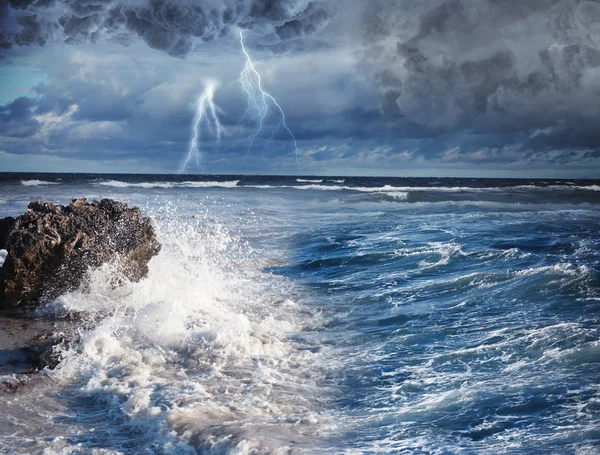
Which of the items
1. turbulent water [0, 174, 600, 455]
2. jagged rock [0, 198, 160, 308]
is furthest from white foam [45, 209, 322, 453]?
jagged rock [0, 198, 160, 308]

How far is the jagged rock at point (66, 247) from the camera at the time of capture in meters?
7.08

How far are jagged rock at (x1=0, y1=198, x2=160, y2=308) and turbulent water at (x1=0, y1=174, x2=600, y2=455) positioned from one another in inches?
10.6

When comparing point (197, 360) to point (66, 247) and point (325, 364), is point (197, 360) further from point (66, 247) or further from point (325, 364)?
point (66, 247)

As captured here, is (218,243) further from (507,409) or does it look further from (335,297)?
(507,409)

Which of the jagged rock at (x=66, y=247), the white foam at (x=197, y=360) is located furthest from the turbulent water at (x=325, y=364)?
the jagged rock at (x=66, y=247)

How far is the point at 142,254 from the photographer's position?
8.13 m

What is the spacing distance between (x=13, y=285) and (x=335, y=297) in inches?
191

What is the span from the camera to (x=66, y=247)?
7.35m

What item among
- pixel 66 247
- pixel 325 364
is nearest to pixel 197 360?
pixel 325 364

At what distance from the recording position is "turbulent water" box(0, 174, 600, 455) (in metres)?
4.13

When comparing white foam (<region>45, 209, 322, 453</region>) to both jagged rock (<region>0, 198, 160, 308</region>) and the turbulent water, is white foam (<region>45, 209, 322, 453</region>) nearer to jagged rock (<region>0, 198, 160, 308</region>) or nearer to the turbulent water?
the turbulent water

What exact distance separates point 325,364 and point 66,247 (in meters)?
3.94

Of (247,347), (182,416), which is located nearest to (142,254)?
(247,347)

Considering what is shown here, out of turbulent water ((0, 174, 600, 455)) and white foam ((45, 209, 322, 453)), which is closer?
→ turbulent water ((0, 174, 600, 455))
